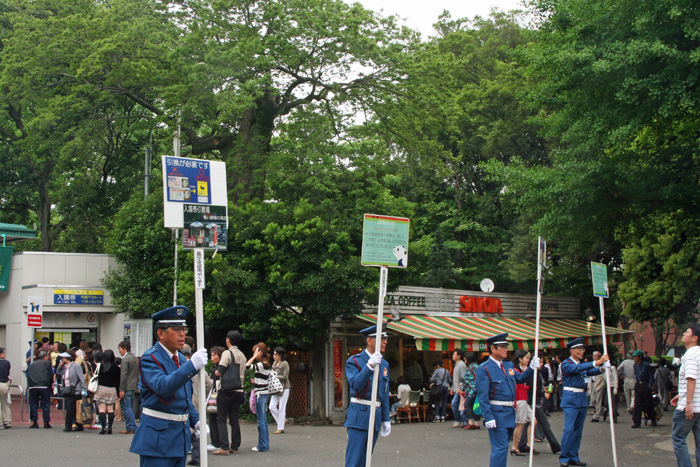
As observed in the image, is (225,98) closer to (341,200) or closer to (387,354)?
(341,200)

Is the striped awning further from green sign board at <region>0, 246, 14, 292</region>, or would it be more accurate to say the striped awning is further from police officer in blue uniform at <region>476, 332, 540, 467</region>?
green sign board at <region>0, 246, 14, 292</region>

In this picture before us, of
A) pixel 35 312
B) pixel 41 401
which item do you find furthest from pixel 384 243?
pixel 35 312

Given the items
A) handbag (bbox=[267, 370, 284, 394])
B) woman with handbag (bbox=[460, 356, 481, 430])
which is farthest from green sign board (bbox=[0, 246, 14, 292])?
woman with handbag (bbox=[460, 356, 481, 430])

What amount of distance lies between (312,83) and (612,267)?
16.6 m

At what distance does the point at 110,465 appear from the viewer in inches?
415

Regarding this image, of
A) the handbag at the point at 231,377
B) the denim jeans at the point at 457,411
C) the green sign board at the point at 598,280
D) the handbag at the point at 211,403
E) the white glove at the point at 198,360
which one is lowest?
the denim jeans at the point at 457,411

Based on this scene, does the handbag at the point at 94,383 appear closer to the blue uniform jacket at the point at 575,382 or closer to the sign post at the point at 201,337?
the sign post at the point at 201,337

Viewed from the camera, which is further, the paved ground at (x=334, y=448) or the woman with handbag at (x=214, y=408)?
the woman with handbag at (x=214, y=408)

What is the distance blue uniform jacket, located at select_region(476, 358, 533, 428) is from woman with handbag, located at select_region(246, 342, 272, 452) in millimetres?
4759

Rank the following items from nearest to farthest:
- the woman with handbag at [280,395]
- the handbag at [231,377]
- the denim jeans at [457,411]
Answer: the handbag at [231,377]
the woman with handbag at [280,395]
the denim jeans at [457,411]

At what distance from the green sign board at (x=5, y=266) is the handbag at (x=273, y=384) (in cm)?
1325

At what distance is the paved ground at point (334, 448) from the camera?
11367 mm

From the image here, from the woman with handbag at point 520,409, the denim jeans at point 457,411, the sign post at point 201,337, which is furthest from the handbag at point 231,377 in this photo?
the denim jeans at point 457,411

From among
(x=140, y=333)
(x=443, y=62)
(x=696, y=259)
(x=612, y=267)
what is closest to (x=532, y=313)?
(x=612, y=267)
